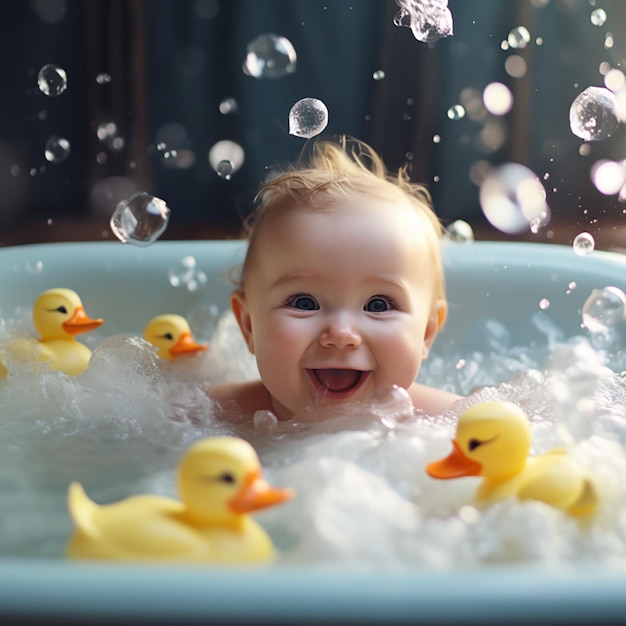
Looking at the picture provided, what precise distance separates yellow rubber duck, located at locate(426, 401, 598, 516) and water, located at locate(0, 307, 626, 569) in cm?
2

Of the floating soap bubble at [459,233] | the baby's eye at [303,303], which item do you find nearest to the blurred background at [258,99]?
the floating soap bubble at [459,233]

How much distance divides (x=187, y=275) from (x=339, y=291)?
0.74 m

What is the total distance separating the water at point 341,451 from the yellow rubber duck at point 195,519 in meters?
0.06

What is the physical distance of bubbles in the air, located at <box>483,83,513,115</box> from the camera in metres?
3.41

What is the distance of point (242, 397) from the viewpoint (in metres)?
1.50

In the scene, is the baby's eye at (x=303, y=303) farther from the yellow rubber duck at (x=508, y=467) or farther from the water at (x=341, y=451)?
the yellow rubber duck at (x=508, y=467)

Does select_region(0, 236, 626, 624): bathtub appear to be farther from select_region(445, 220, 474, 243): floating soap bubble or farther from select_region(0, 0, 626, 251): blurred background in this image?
select_region(0, 0, 626, 251): blurred background

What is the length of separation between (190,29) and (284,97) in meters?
0.40

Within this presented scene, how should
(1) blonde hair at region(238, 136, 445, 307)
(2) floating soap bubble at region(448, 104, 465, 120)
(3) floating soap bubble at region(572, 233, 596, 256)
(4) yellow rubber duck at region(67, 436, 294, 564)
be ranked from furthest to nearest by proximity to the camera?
(2) floating soap bubble at region(448, 104, 465, 120) → (3) floating soap bubble at region(572, 233, 596, 256) → (1) blonde hair at region(238, 136, 445, 307) → (4) yellow rubber duck at region(67, 436, 294, 564)

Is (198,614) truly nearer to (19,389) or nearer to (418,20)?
(19,389)

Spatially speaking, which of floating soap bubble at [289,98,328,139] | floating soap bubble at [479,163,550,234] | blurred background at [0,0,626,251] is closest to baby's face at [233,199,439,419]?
floating soap bubble at [289,98,328,139]

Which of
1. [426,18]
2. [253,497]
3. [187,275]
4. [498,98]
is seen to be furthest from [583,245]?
[498,98]

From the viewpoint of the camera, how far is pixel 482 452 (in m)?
0.90

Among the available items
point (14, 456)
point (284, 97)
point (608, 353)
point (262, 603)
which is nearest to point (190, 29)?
point (284, 97)
